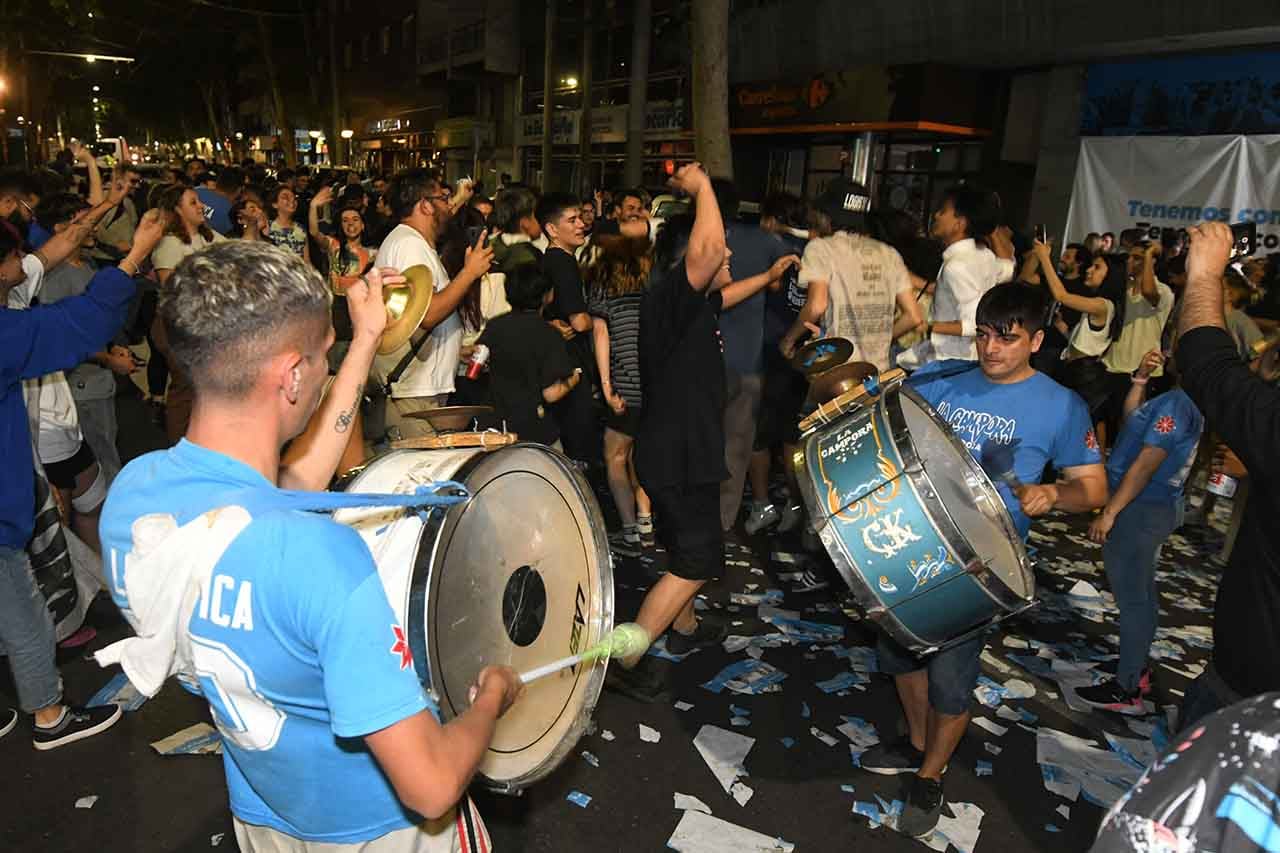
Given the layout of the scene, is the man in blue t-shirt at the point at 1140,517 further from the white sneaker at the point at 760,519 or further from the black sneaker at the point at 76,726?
the black sneaker at the point at 76,726

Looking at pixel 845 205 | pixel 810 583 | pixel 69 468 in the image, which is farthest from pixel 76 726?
pixel 845 205

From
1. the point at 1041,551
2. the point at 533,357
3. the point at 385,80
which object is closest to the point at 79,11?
the point at 385,80

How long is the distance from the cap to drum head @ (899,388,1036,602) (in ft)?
9.06

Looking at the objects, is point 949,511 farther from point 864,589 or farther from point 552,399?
point 552,399

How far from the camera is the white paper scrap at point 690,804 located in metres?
3.25

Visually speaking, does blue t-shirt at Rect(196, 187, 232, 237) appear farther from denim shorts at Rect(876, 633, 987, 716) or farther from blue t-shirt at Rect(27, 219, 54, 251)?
denim shorts at Rect(876, 633, 987, 716)

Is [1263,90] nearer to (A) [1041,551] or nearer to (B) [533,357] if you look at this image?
(A) [1041,551]

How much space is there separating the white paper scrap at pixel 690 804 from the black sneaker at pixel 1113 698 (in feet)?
7.32

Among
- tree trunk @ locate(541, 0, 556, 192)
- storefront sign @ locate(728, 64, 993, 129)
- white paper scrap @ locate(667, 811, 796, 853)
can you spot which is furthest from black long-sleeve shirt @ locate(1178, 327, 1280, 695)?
tree trunk @ locate(541, 0, 556, 192)

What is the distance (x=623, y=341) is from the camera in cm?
550

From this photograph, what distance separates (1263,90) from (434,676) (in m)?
14.4

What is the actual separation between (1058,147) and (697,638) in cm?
1299

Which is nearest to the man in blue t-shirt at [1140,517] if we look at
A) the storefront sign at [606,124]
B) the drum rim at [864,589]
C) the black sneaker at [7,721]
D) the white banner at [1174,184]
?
the drum rim at [864,589]

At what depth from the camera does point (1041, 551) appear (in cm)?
607
